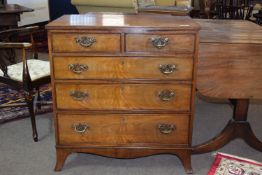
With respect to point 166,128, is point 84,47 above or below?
above

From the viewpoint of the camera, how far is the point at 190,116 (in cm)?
191

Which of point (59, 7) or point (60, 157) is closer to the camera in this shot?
point (60, 157)

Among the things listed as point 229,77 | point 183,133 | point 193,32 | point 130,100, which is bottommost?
point 183,133

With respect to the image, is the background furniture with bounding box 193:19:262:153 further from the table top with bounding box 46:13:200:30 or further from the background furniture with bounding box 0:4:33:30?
the background furniture with bounding box 0:4:33:30

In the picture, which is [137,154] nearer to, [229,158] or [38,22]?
[229,158]

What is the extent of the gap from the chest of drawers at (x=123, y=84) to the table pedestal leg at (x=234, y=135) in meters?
0.25

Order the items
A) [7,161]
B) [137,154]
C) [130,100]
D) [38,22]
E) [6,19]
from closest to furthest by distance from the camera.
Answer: [130,100]
[137,154]
[7,161]
[6,19]
[38,22]

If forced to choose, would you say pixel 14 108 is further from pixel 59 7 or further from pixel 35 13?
pixel 59 7

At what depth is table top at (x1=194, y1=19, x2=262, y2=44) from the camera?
1.87 meters

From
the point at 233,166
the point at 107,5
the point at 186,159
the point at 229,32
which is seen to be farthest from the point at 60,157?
the point at 107,5

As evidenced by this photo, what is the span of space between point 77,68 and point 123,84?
27 cm

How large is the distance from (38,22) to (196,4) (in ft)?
10.7

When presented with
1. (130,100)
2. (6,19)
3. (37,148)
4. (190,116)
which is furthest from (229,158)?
(6,19)

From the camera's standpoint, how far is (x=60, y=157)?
202cm
